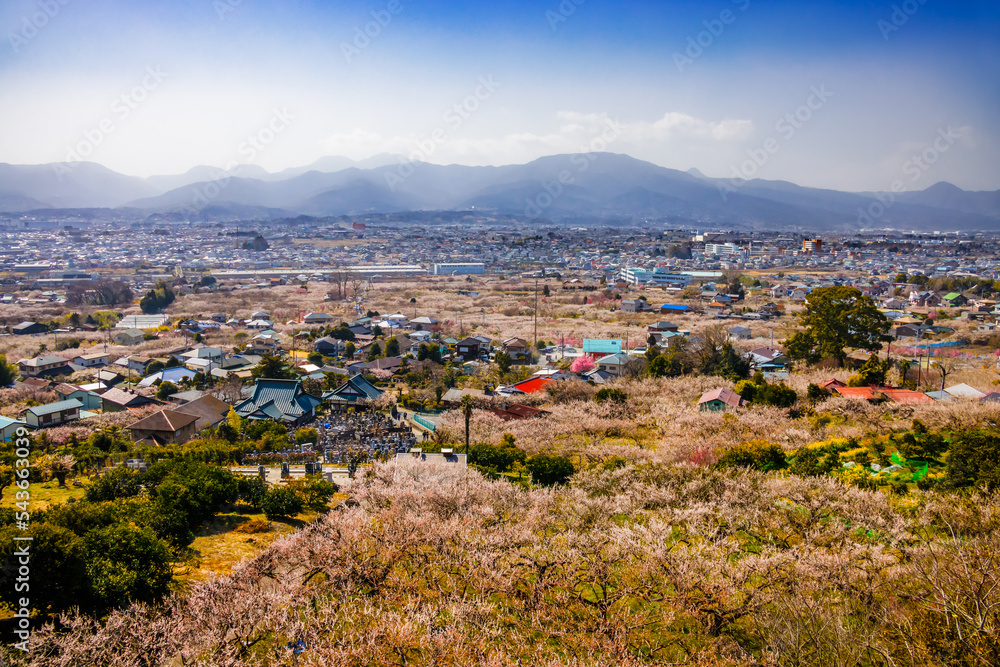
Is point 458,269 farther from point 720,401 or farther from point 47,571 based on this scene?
point 47,571

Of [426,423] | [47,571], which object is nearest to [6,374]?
[426,423]

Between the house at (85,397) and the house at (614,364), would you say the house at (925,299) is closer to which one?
the house at (614,364)

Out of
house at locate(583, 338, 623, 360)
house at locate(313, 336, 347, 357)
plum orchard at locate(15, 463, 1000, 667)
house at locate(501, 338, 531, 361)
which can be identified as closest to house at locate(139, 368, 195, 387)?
house at locate(313, 336, 347, 357)

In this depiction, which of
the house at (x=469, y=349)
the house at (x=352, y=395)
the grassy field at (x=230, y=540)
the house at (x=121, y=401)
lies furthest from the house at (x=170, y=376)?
the grassy field at (x=230, y=540)

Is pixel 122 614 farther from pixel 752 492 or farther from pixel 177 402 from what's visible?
pixel 177 402

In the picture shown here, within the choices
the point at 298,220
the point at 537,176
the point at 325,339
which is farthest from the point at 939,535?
the point at 537,176
